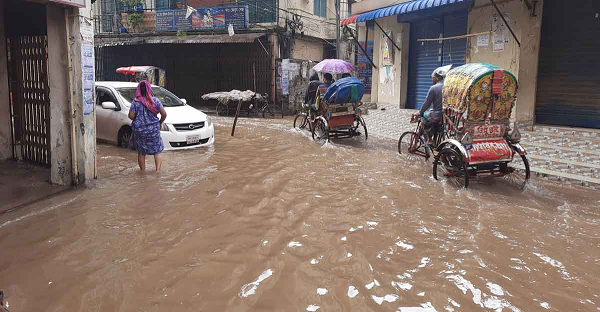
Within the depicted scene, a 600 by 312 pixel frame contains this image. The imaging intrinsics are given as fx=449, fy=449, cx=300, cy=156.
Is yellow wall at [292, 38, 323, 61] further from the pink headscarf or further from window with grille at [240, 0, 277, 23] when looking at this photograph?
the pink headscarf

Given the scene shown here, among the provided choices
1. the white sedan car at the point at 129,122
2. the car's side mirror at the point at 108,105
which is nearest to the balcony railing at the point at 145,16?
the white sedan car at the point at 129,122

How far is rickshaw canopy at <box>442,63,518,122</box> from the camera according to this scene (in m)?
6.59

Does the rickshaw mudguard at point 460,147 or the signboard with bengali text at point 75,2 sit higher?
the signboard with bengali text at point 75,2

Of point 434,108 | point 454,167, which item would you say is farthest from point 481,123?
point 434,108

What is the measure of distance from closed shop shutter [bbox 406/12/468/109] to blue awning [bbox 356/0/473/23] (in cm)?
61

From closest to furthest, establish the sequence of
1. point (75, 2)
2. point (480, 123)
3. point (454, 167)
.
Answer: point (75, 2) → point (480, 123) → point (454, 167)

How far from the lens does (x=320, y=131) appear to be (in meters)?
11.9

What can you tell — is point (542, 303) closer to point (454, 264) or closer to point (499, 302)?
point (499, 302)

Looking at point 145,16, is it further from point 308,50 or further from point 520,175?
point 520,175

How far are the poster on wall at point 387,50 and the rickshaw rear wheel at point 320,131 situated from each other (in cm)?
412

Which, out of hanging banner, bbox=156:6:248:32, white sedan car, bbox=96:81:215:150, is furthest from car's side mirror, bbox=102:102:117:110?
hanging banner, bbox=156:6:248:32

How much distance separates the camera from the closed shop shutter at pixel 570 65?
8875mm

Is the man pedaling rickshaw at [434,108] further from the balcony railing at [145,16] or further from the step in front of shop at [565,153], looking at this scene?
the balcony railing at [145,16]

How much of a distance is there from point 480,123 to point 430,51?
723cm
